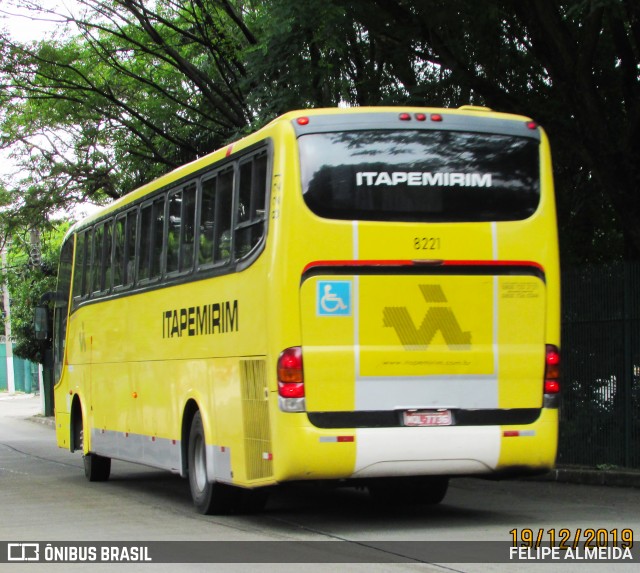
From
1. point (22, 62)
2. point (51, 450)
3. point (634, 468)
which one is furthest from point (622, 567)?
point (22, 62)

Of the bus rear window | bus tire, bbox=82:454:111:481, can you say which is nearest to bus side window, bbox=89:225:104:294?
bus tire, bbox=82:454:111:481

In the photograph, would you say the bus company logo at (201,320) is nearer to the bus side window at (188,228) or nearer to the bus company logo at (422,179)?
the bus side window at (188,228)

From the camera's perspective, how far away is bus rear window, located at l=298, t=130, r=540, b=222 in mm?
10773

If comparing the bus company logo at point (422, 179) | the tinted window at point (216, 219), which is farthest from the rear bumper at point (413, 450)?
the tinted window at point (216, 219)

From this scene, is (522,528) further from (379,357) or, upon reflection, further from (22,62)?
(22,62)

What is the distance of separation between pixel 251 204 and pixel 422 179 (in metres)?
1.57

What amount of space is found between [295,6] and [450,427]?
23.9 ft

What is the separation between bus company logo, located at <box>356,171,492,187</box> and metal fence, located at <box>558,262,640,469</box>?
5.11 metres

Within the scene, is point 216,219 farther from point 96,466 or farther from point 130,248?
point 96,466

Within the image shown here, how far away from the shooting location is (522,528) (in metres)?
10.9

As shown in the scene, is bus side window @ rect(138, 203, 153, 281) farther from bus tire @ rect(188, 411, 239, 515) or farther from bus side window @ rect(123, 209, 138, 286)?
bus tire @ rect(188, 411, 239, 515)

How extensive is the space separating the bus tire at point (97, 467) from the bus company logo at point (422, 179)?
319 inches

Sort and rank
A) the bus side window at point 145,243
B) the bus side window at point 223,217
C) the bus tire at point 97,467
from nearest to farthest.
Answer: the bus side window at point 223,217 < the bus side window at point 145,243 < the bus tire at point 97,467

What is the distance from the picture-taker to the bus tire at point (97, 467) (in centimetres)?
1748
